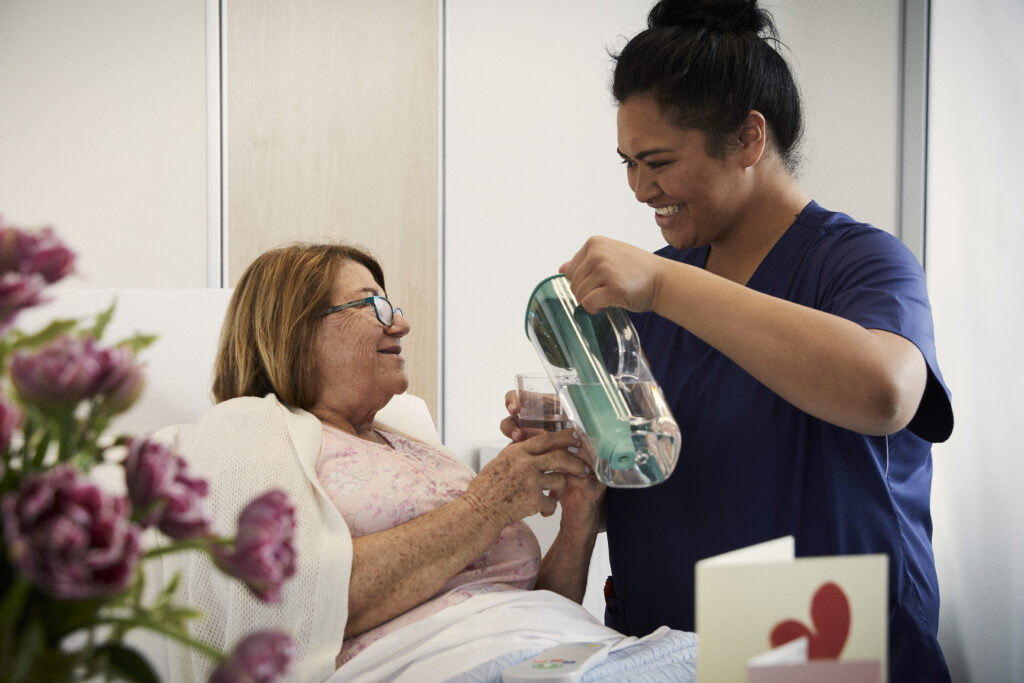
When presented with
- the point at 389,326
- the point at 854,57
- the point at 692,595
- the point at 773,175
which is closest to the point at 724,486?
the point at 692,595

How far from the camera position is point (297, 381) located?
1.56 metres

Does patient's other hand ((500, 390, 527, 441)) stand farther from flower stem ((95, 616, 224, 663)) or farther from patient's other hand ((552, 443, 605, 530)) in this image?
flower stem ((95, 616, 224, 663))

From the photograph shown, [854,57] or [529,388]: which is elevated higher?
[854,57]

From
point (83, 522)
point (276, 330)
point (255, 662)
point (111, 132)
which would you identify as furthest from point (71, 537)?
point (111, 132)

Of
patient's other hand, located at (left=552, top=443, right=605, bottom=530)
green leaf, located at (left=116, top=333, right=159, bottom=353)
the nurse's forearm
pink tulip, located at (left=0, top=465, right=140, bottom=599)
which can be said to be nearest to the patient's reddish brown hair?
patient's other hand, located at (left=552, top=443, right=605, bottom=530)

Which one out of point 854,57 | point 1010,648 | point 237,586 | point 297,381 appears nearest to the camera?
point 237,586

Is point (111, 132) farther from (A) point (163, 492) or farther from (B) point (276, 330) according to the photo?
(A) point (163, 492)

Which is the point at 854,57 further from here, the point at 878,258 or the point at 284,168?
the point at 878,258

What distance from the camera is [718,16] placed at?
133cm

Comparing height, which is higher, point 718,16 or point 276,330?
point 718,16

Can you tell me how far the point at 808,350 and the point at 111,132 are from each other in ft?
7.67

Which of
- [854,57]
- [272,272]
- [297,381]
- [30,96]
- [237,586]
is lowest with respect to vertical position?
[237,586]

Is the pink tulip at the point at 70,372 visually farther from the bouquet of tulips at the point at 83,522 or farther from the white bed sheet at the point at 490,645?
the white bed sheet at the point at 490,645

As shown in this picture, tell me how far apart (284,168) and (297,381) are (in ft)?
4.90
